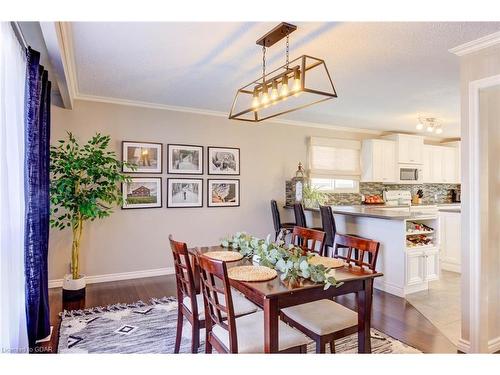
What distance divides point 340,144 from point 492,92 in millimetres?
3671

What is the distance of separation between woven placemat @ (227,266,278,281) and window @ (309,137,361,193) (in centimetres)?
399

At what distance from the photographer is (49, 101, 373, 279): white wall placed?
14.0 ft

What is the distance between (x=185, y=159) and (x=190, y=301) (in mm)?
2908

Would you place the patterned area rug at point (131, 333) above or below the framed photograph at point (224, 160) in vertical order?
below

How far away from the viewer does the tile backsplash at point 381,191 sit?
578 centimetres

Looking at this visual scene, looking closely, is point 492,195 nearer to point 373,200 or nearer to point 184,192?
point 184,192

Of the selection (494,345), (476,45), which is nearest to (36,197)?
(476,45)

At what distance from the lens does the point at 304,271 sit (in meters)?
1.92

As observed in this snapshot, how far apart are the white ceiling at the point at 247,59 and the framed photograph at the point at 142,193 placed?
1.12 m

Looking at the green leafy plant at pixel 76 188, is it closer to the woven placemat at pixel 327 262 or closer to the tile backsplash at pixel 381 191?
the woven placemat at pixel 327 262

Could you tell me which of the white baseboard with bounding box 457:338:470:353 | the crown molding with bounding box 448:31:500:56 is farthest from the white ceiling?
the white baseboard with bounding box 457:338:470:353

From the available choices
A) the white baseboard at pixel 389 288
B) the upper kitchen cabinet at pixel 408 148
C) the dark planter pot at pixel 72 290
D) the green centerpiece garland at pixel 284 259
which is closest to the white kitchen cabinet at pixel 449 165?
the upper kitchen cabinet at pixel 408 148
